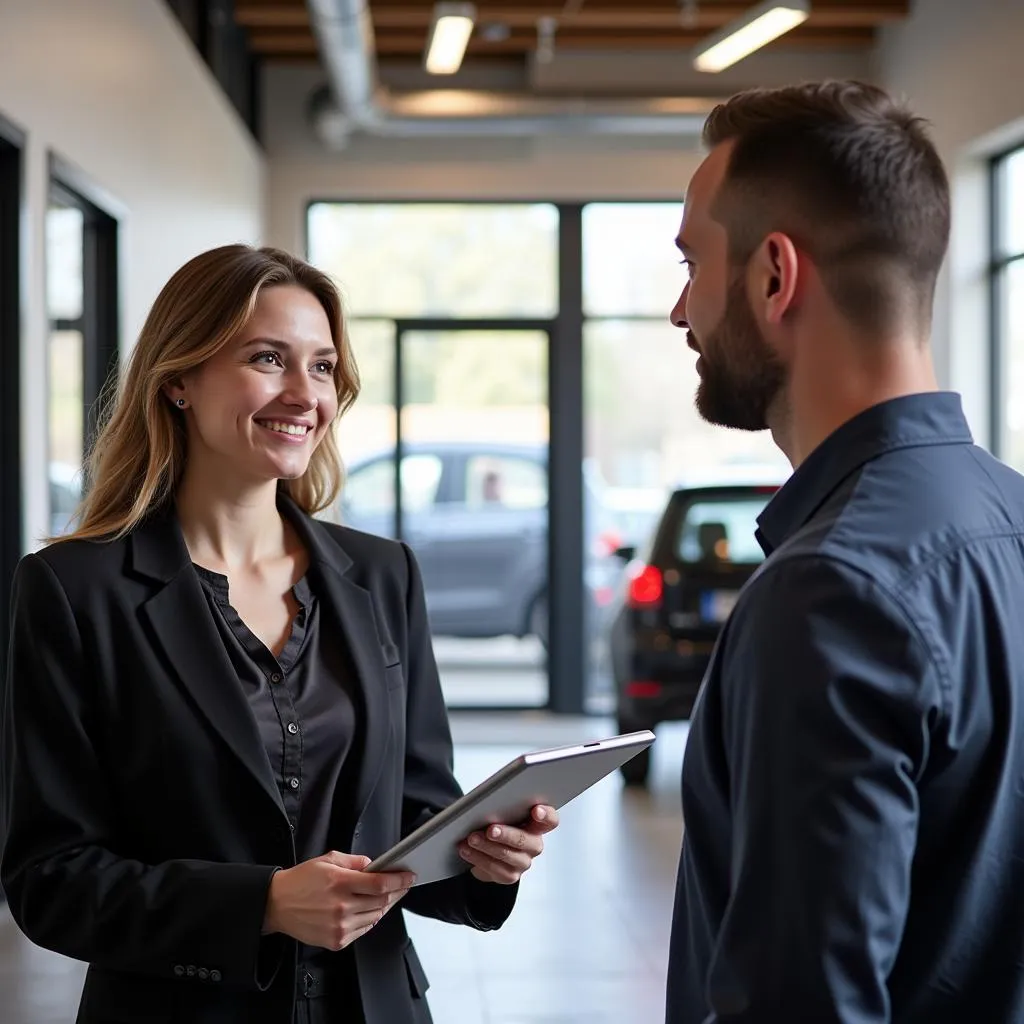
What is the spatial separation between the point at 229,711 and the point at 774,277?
3.09ft

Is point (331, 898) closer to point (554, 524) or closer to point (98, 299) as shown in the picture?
point (98, 299)

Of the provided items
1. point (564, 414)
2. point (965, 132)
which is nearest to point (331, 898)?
point (965, 132)

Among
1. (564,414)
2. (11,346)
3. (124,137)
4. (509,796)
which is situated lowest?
(509,796)

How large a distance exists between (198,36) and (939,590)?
324 inches

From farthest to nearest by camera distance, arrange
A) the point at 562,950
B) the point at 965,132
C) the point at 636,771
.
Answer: the point at 965,132 < the point at 636,771 < the point at 562,950

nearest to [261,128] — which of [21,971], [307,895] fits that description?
[21,971]

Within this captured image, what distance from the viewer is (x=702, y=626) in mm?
7090

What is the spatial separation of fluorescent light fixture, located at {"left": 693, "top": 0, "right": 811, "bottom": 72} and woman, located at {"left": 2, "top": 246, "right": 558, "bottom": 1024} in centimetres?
597

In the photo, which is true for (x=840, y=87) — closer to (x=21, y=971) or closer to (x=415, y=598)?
(x=415, y=598)

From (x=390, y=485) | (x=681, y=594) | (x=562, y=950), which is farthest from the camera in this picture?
(x=390, y=485)

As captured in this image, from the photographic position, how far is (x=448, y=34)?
7.80 meters

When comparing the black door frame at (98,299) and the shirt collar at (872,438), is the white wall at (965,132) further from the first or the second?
the shirt collar at (872,438)

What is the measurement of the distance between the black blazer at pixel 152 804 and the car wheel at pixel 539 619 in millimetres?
8452

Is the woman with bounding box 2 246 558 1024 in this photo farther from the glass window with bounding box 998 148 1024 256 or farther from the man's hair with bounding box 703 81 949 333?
the glass window with bounding box 998 148 1024 256
